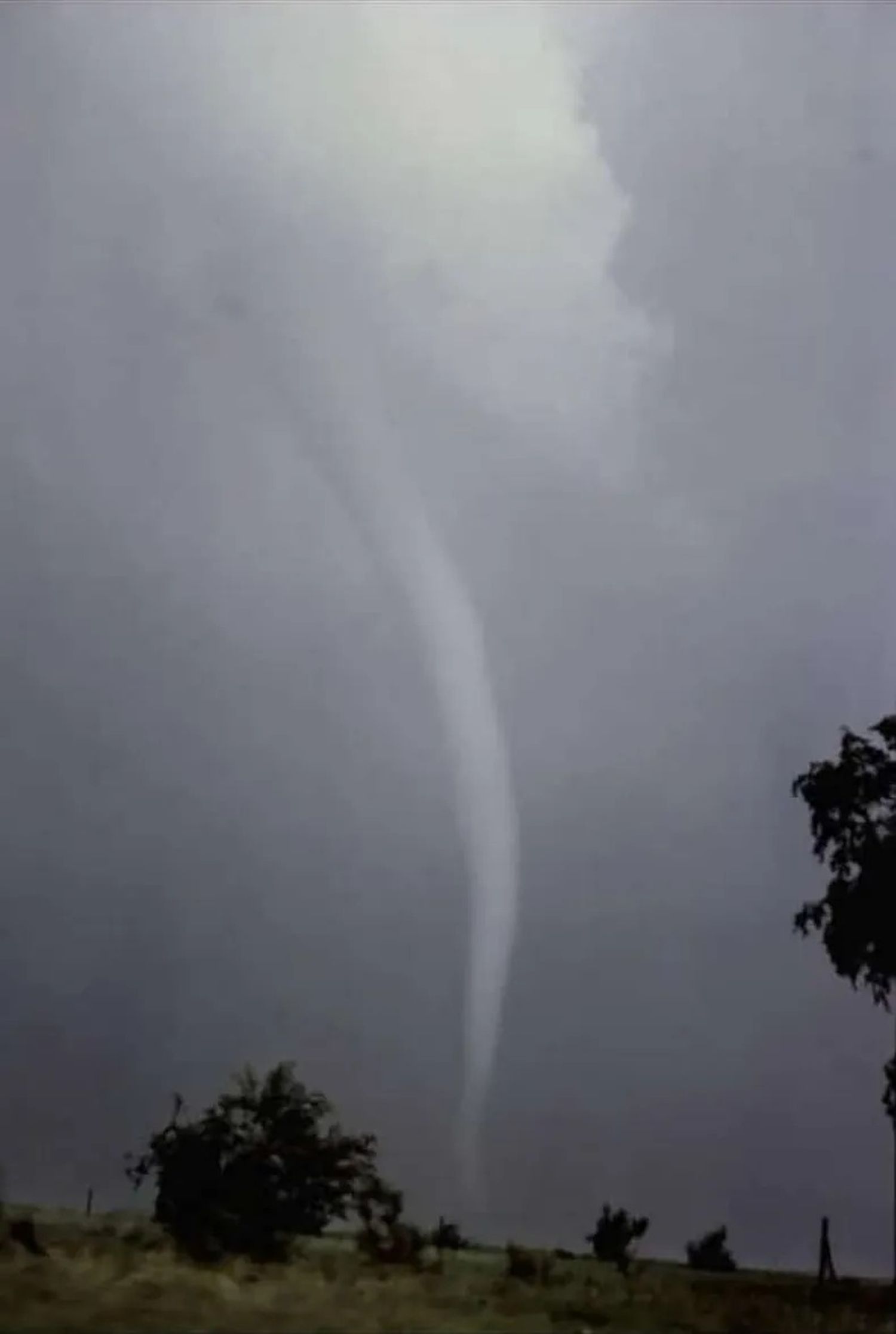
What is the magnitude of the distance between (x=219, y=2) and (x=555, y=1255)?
428cm

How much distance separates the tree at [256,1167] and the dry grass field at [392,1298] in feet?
0.33

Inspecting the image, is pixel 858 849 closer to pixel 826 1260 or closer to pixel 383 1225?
pixel 826 1260

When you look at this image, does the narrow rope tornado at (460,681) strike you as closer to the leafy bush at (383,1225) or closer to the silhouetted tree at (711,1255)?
the leafy bush at (383,1225)

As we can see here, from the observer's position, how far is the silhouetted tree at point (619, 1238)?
4.19 metres

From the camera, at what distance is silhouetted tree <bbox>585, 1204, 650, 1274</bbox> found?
13.7ft

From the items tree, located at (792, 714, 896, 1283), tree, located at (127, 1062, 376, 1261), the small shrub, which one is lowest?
the small shrub

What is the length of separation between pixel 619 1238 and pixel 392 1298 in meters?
0.71

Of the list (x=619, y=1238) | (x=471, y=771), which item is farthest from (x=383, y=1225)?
(x=471, y=771)

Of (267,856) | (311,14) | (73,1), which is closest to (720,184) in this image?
(311,14)

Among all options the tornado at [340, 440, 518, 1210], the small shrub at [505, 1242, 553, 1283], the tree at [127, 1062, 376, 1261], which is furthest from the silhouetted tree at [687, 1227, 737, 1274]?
the tree at [127, 1062, 376, 1261]

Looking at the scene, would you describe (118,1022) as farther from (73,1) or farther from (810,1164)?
(73,1)

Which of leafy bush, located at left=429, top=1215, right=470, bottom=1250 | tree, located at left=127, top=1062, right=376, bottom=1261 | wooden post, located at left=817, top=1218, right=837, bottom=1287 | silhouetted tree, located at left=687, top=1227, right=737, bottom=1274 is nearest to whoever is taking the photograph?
wooden post, located at left=817, top=1218, right=837, bottom=1287

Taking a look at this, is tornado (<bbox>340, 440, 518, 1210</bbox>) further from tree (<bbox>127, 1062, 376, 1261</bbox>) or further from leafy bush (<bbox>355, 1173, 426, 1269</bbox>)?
tree (<bbox>127, 1062, 376, 1261</bbox>)

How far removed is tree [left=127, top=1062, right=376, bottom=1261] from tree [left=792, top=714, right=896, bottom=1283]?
1635 mm
